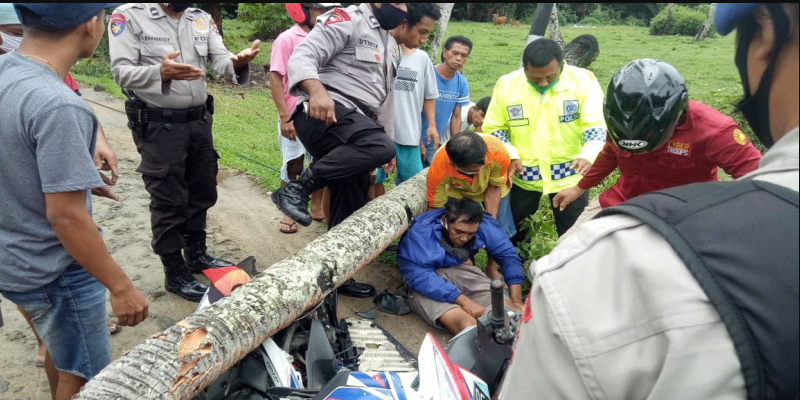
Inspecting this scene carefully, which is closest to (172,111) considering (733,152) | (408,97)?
(408,97)

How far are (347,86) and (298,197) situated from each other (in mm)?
749

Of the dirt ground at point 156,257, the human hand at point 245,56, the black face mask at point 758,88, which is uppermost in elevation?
the black face mask at point 758,88

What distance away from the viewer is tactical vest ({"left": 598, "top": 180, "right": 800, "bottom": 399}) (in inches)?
27.1

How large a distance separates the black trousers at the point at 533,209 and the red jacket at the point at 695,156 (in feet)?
3.90

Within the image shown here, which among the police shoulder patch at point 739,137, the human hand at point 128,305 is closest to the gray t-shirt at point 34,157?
the human hand at point 128,305

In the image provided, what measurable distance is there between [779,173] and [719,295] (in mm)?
190

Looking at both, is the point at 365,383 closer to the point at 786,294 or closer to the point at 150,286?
the point at 786,294

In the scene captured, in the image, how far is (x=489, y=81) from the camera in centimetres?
1359

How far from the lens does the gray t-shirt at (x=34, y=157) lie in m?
1.82

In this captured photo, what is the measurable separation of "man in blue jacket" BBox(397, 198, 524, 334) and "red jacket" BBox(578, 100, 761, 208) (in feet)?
3.80

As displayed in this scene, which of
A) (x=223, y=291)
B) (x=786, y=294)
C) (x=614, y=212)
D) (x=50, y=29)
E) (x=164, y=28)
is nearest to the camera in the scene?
(x=786, y=294)

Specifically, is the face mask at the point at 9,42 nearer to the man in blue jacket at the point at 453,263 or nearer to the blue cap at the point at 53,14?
the blue cap at the point at 53,14

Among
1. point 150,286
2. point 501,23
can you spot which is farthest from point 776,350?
point 501,23

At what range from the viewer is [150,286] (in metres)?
3.96
